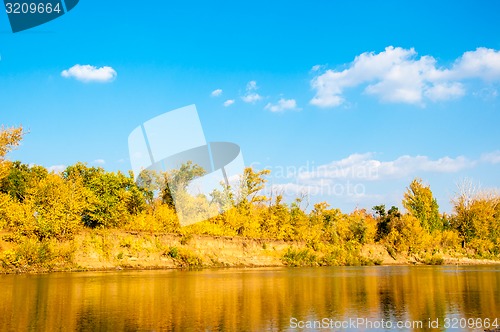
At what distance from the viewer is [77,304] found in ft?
66.3

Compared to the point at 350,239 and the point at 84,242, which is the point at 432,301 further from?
the point at 350,239

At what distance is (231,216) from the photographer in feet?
234

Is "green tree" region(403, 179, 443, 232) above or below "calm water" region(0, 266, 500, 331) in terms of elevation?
above

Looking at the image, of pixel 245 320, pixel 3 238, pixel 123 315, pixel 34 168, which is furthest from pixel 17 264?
pixel 245 320

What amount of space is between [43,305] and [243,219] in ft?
172

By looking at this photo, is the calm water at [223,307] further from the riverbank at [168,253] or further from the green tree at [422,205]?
the green tree at [422,205]

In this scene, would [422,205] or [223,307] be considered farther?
[422,205]

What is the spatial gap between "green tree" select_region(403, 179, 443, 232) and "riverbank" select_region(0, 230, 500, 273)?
13.0 metres

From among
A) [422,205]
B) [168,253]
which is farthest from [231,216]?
[422,205]

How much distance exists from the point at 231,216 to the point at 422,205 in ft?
155

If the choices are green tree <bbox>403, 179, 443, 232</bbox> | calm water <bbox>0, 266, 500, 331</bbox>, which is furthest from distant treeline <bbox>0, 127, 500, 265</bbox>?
calm water <bbox>0, 266, 500, 331</bbox>

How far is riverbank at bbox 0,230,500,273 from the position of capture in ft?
149

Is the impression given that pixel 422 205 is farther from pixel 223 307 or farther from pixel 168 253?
pixel 223 307

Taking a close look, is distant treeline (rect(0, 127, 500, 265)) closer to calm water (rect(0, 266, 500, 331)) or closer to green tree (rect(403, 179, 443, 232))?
green tree (rect(403, 179, 443, 232))
